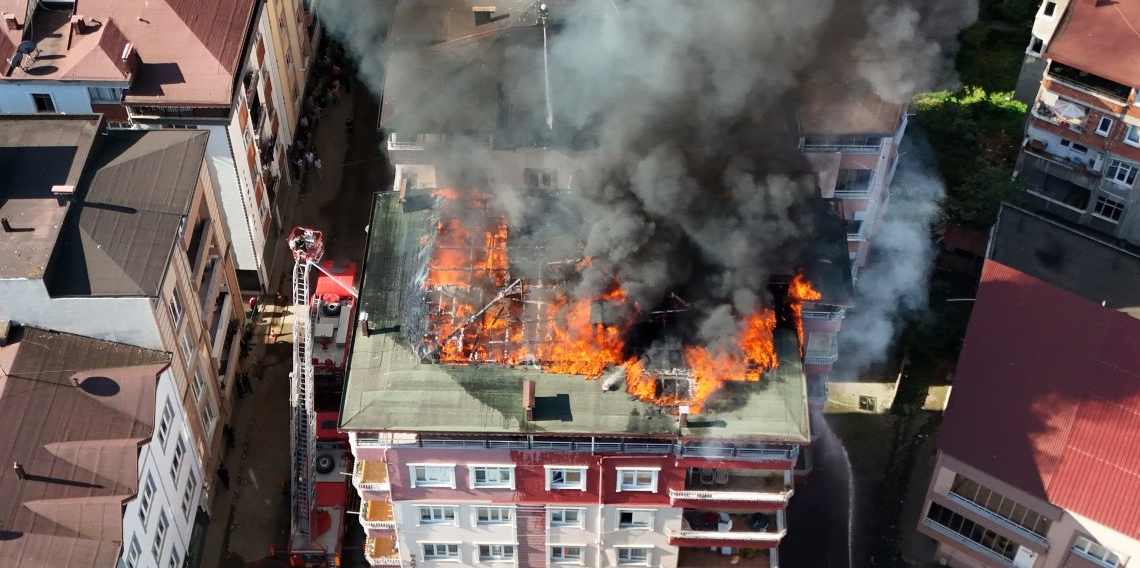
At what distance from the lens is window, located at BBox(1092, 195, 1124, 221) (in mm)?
49875

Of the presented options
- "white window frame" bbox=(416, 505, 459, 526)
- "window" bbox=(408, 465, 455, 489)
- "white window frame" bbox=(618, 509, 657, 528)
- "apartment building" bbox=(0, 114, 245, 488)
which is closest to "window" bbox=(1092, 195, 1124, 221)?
"white window frame" bbox=(618, 509, 657, 528)

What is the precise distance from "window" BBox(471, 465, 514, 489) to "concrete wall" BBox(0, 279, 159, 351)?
1146 cm

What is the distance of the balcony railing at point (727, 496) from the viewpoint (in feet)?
105

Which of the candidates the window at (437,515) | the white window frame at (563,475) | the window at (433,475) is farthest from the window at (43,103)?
the white window frame at (563,475)

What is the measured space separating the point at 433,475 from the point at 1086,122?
33229 millimetres

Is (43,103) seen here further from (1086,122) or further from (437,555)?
(1086,122)

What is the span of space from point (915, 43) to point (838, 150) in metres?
4.70

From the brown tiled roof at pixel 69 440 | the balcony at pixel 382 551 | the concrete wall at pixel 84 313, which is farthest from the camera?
the balcony at pixel 382 551

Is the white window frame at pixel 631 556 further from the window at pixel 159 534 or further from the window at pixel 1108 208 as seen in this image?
the window at pixel 1108 208

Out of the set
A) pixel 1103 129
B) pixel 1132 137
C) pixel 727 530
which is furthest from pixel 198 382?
pixel 1132 137

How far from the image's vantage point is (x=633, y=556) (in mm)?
35062

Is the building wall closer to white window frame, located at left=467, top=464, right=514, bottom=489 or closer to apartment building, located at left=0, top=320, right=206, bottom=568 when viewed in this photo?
apartment building, located at left=0, top=320, right=206, bottom=568

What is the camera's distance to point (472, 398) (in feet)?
101

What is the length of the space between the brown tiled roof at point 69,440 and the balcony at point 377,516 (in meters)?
6.60
